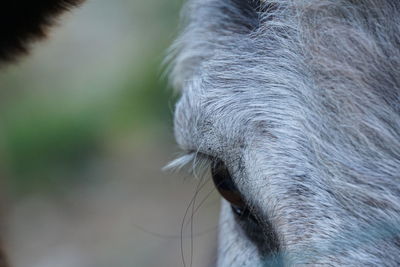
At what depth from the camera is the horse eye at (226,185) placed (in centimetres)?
220

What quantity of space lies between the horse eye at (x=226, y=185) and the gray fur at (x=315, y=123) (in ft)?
0.16

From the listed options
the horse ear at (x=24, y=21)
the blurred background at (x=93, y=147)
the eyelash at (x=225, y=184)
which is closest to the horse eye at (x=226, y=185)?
the eyelash at (x=225, y=184)

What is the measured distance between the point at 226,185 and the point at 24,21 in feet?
2.72

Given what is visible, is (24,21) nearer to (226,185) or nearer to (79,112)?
(226,185)

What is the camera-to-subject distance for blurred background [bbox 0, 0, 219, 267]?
7.77m

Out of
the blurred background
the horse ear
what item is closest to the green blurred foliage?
the blurred background

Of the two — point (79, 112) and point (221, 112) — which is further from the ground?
point (221, 112)

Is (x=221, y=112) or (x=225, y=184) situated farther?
(x=225, y=184)

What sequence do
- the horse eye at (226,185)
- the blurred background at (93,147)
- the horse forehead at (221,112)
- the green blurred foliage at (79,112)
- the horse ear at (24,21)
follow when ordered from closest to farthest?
the horse forehead at (221,112) → the horse eye at (226,185) → the horse ear at (24,21) → the blurred background at (93,147) → the green blurred foliage at (79,112)

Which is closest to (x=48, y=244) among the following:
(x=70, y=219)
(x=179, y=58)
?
(x=70, y=219)

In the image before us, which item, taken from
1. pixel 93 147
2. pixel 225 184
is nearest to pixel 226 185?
pixel 225 184

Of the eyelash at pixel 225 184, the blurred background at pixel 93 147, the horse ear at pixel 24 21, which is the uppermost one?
the horse ear at pixel 24 21

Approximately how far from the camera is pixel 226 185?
224cm

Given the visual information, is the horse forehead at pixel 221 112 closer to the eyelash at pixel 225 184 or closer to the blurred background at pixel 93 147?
the eyelash at pixel 225 184
